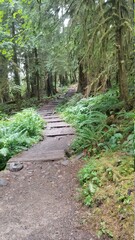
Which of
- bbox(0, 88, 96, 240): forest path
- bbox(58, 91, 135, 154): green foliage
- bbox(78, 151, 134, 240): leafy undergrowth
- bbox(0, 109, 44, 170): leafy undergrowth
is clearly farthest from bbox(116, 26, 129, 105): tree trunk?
bbox(0, 109, 44, 170): leafy undergrowth

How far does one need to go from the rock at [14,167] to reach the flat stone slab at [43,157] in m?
0.23

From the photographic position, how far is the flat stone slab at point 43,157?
229 inches

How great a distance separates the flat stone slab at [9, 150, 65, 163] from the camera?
5.80 meters

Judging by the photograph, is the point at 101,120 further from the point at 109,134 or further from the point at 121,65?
the point at 121,65

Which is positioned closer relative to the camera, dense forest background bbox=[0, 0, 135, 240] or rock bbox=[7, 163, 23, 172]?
dense forest background bbox=[0, 0, 135, 240]

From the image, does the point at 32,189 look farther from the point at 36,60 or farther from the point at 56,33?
the point at 36,60

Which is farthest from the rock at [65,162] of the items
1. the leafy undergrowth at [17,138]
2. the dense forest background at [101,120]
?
the leafy undergrowth at [17,138]

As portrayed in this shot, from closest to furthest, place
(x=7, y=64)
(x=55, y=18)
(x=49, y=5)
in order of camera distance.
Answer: (x=49, y=5) < (x=55, y=18) < (x=7, y=64)

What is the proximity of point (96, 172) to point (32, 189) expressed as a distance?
128 centimetres

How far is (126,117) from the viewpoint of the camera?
6336mm

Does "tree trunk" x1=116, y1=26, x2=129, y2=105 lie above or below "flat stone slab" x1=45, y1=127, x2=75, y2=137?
above

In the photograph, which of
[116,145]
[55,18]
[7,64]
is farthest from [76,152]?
[7,64]

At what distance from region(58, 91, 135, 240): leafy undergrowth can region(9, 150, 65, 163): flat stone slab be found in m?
0.45

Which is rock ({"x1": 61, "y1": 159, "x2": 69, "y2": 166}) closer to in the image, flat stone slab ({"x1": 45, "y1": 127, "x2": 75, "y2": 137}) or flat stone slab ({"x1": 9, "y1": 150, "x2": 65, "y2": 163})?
flat stone slab ({"x1": 9, "y1": 150, "x2": 65, "y2": 163})
